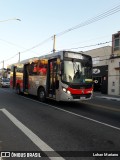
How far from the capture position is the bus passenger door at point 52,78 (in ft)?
50.8

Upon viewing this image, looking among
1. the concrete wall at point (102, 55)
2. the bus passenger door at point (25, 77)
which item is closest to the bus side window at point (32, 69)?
the bus passenger door at point (25, 77)

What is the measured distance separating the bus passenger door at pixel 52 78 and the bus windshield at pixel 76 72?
101 cm

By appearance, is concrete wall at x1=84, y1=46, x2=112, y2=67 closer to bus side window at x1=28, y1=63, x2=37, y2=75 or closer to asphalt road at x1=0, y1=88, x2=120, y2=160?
bus side window at x1=28, y1=63, x2=37, y2=75

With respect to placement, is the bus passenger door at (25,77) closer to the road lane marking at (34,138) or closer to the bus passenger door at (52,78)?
Answer: the bus passenger door at (52,78)

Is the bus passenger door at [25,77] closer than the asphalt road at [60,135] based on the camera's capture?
No

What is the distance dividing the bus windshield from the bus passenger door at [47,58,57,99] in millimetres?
1011

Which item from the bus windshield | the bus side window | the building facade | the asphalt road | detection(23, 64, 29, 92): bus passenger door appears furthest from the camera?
the building facade

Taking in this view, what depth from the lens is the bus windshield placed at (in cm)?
1457

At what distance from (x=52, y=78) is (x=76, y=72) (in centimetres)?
179

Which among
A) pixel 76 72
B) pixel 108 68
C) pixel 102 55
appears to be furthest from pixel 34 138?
pixel 102 55

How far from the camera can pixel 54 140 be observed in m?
7.19

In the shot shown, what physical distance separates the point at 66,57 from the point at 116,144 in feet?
27.9

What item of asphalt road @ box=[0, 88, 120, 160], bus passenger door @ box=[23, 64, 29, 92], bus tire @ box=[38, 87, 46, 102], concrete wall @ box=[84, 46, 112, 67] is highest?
concrete wall @ box=[84, 46, 112, 67]

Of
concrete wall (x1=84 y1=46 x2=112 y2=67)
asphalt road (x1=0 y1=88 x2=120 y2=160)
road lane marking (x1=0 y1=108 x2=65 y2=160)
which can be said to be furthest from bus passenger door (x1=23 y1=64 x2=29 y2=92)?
concrete wall (x1=84 y1=46 x2=112 y2=67)
